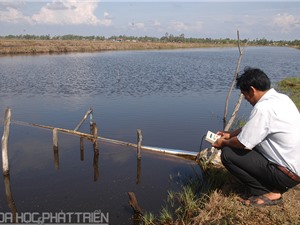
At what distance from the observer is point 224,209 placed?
4.84 metres

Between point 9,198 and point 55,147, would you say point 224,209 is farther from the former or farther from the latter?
point 55,147

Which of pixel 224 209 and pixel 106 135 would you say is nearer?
pixel 224 209

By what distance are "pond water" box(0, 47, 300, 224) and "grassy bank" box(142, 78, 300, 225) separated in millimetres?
821

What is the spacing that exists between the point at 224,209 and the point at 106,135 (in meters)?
7.69

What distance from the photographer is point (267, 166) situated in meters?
4.31

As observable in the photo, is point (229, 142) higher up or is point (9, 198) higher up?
point (229, 142)

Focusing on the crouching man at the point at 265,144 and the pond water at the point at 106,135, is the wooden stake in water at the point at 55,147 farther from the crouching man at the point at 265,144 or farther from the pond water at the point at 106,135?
the crouching man at the point at 265,144

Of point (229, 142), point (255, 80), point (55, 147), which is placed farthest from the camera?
point (55, 147)

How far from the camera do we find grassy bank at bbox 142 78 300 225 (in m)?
4.46

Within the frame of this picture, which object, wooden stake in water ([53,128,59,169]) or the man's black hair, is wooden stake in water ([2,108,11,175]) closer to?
wooden stake in water ([53,128,59,169])

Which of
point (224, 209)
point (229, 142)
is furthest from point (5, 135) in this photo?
point (229, 142)

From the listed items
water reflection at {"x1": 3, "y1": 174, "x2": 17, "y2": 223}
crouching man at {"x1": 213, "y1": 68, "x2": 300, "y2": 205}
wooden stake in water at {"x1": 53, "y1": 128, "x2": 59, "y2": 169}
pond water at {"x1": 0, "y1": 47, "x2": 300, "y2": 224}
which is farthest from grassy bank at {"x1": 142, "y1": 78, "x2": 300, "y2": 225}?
wooden stake in water at {"x1": 53, "y1": 128, "x2": 59, "y2": 169}

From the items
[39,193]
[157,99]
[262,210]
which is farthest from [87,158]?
[157,99]

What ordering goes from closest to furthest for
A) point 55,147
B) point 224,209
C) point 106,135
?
1. point 224,209
2. point 55,147
3. point 106,135
